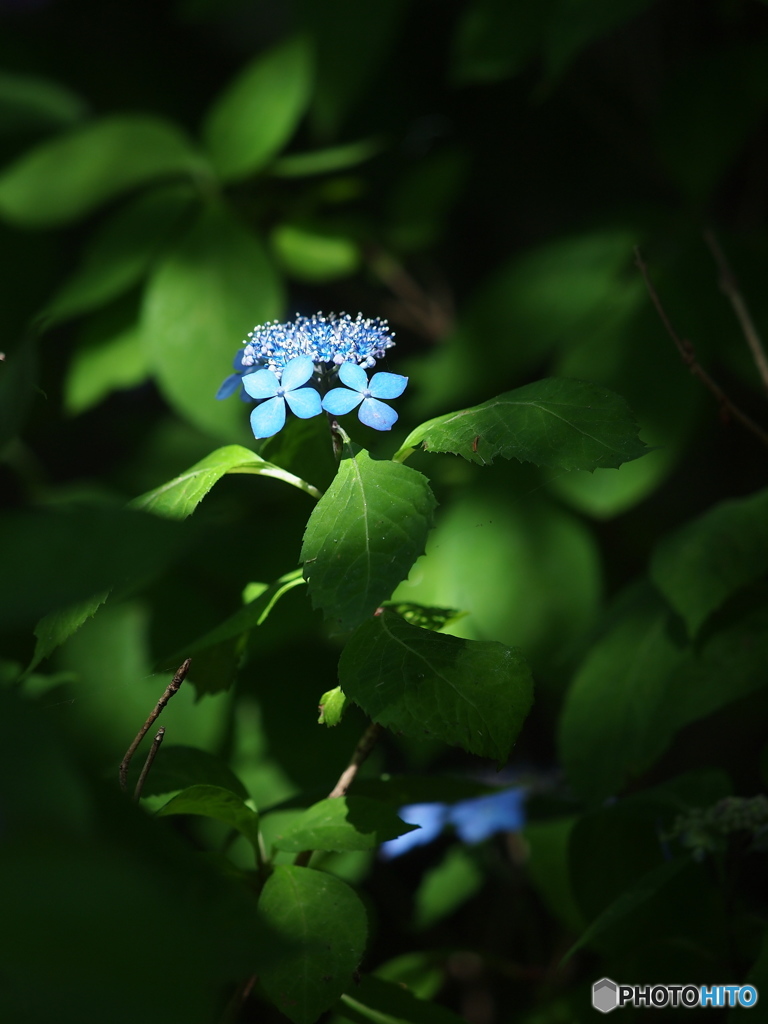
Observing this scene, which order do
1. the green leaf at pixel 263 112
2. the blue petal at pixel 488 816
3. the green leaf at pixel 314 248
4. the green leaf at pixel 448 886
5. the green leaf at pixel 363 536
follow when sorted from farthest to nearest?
the green leaf at pixel 314 248, the green leaf at pixel 263 112, the green leaf at pixel 448 886, the blue petal at pixel 488 816, the green leaf at pixel 363 536

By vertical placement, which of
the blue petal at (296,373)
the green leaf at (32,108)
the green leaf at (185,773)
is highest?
the green leaf at (32,108)

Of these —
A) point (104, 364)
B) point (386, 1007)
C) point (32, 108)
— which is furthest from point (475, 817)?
point (32, 108)

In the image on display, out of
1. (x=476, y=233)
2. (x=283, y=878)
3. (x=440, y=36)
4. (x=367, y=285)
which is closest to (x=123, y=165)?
(x=367, y=285)

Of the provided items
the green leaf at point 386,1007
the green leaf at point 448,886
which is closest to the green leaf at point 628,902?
the green leaf at point 386,1007

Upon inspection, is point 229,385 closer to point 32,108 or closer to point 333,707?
point 333,707

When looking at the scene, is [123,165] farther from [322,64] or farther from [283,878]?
[283,878]

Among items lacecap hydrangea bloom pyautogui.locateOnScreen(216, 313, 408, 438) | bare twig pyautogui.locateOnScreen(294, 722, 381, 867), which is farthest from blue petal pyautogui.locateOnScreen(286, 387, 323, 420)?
bare twig pyautogui.locateOnScreen(294, 722, 381, 867)

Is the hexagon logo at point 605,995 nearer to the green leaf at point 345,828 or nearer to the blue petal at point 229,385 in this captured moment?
the green leaf at point 345,828
